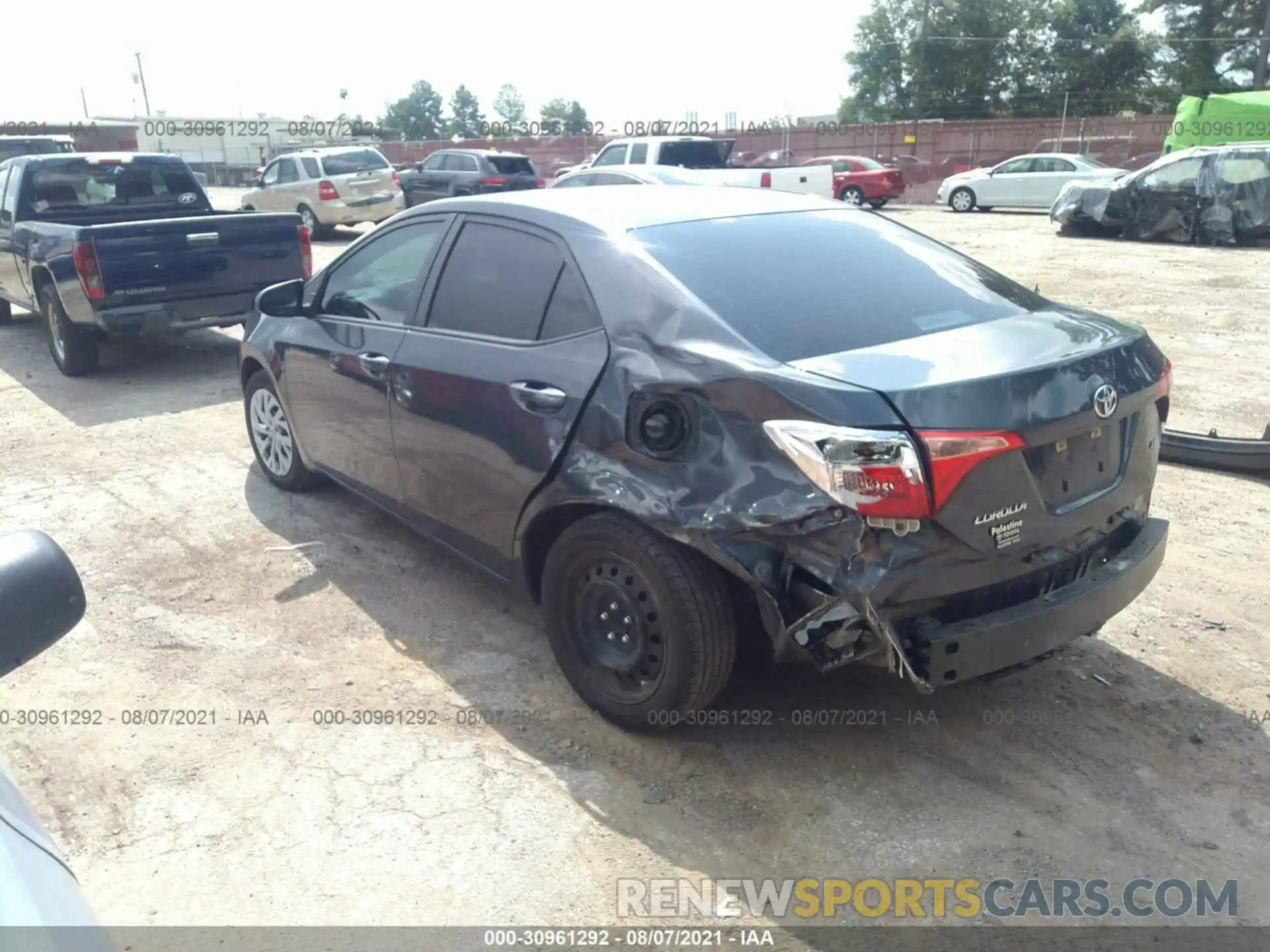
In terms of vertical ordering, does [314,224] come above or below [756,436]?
below

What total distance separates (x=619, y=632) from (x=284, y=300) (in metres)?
2.82

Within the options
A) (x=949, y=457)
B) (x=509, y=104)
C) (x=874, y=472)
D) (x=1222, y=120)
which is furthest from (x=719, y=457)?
(x=509, y=104)

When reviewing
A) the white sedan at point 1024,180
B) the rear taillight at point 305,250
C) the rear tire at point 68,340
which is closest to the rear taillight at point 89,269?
the rear tire at point 68,340

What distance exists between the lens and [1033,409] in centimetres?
293

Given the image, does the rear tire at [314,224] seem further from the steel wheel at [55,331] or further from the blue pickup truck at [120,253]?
the steel wheel at [55,331]

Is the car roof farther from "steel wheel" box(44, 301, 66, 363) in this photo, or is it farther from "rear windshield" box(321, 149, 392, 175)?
"rear windshield" box(321, 149, 392, 175)

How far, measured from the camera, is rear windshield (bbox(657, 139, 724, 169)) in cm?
1742

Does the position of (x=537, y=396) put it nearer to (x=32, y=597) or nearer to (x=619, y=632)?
(x=619, y=632)

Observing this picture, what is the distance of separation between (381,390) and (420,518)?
58 cm

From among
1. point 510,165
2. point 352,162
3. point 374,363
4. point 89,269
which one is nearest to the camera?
point 374,363

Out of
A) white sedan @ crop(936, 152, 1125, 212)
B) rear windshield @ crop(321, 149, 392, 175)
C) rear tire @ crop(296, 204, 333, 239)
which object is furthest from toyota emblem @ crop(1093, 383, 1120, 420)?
white sedan @ crop(936, 152, 1125, 212)

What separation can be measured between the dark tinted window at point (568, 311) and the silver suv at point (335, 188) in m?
16.6

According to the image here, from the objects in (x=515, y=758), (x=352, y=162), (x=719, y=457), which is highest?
(x=352, y=162)

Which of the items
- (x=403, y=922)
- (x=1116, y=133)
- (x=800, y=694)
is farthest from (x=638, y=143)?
(x=1116, y=133)
